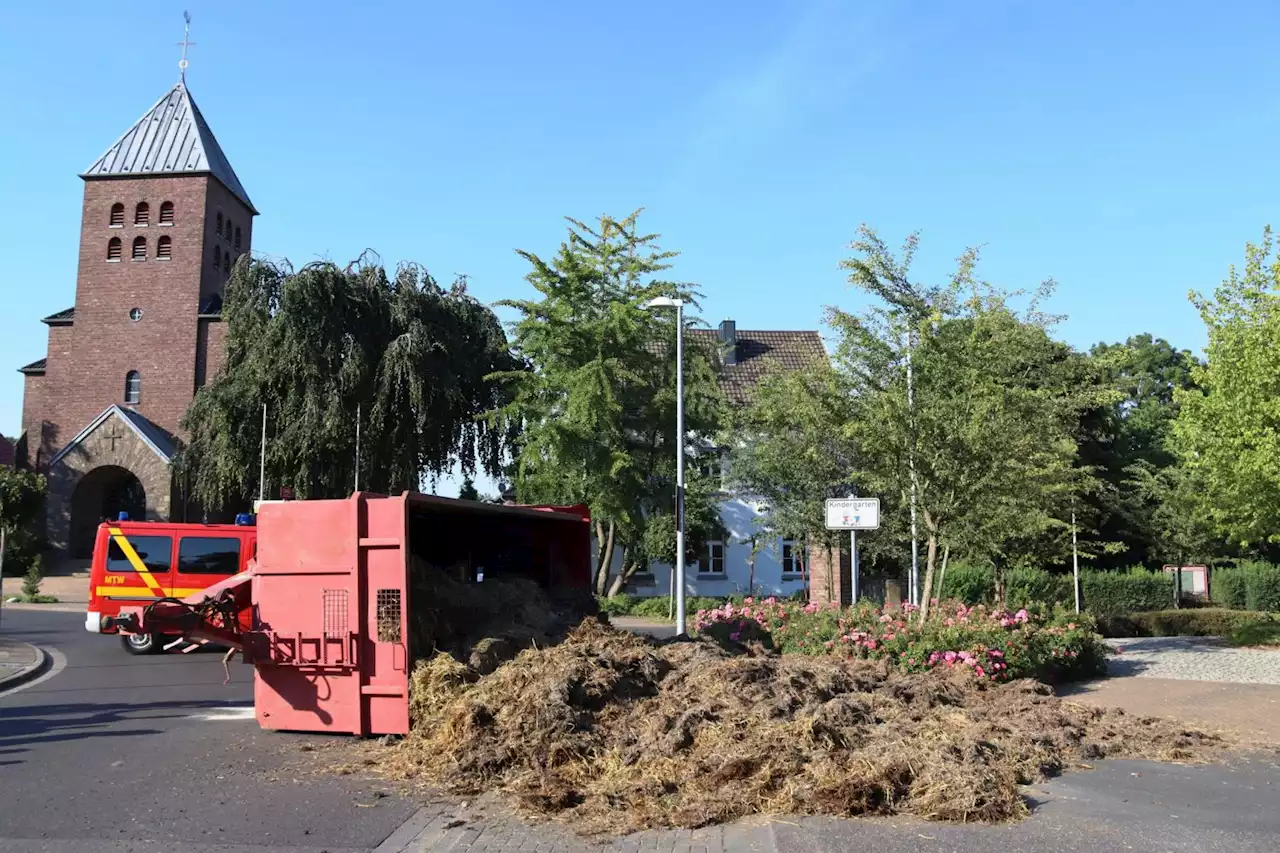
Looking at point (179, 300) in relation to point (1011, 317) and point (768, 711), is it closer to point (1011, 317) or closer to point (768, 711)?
point (1011, 317)

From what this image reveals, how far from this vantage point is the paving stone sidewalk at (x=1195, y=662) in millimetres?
13711

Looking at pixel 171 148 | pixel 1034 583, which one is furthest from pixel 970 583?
pixel 171 148

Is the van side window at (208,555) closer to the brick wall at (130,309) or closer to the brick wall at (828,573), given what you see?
the brick wall at (828,573)

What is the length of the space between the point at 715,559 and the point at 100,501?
25397 millimetres

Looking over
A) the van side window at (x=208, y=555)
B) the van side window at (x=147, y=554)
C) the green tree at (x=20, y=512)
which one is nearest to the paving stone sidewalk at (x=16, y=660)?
the van side window at (x=147, y=554)

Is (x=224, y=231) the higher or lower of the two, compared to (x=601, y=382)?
higher

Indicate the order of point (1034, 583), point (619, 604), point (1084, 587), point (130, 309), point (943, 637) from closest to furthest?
point (943, 637), point (1034, 583), point (1084, 587), point (619, 604), point (130, 309)

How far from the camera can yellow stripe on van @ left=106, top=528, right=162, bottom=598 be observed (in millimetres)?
16719

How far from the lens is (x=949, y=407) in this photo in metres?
13.6

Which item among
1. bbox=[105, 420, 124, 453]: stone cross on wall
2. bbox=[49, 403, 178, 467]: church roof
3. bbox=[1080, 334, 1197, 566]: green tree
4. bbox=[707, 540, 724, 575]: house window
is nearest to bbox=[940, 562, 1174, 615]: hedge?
bbox=[1080, 334, 1197, 566]: green tree

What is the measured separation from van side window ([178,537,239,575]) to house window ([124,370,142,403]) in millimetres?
28658

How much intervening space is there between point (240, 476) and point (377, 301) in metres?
6.83

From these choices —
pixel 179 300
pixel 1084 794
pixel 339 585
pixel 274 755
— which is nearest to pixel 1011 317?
pixel 1084 794

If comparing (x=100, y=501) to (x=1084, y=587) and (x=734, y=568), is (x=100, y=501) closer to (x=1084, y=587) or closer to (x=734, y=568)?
(x=734, y=568)
